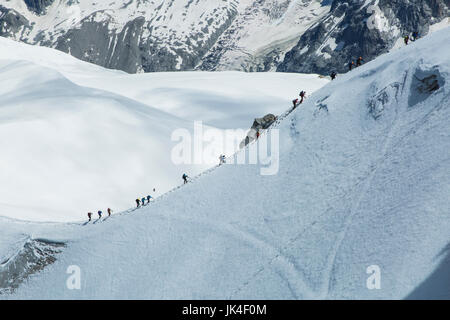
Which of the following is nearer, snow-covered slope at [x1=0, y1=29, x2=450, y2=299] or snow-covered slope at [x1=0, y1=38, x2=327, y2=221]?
snow-covered slope at [x1=0, y1=29, x2=450, y2=299]

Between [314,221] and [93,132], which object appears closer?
[314,221]

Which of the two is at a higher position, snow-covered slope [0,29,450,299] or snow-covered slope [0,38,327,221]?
snow-covered slope [0,38,327,221]

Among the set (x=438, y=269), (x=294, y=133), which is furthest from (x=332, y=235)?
(x=294, y=133)

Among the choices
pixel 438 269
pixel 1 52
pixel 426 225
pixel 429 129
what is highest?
pixel 1 52

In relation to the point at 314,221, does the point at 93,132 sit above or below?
above
